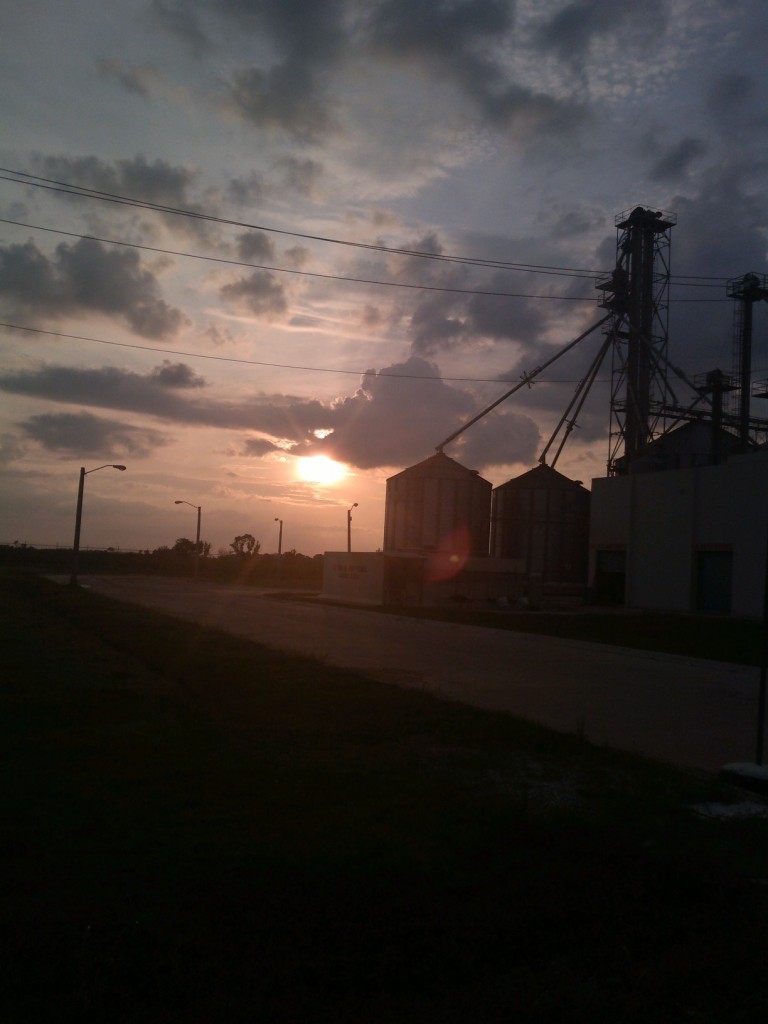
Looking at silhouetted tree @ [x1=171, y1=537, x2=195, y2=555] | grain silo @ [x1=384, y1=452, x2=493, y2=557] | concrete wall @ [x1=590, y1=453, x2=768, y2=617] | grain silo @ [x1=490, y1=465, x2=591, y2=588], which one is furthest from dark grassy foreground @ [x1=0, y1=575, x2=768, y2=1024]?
silhouetted tree @ [x1=171, y1=537, x2=195, y2=555]

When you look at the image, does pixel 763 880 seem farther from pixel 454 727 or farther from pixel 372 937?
pixel 454 727

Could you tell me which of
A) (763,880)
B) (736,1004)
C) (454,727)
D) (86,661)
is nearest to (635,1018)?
(736,1004)

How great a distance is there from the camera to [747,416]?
5072cm

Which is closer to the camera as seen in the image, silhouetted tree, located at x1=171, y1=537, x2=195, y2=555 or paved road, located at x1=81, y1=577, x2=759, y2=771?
paved road, located at x1=81, y1=577, x2=759, y2=771

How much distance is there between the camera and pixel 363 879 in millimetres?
5688

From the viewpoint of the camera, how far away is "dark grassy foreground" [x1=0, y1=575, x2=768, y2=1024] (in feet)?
14.0

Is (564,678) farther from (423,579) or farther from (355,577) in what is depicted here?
(355,577)

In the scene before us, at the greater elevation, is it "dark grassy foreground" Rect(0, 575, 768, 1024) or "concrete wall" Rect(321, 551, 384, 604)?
"concrete wall" Rect(321, 551, 384, 604)

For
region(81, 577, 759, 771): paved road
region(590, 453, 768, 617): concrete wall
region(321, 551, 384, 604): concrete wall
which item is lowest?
region(81, 577, 759, 771): paved road

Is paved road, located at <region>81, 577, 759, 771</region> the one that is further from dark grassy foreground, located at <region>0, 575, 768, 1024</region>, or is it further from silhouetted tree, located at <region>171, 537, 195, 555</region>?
silhouetted tree, located at <region>171, 537, 195, 555</region>

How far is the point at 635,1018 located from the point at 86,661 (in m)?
14.9

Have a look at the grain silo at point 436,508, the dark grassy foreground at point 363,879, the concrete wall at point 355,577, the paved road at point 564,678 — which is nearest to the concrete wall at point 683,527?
the grain silo at point 436,508

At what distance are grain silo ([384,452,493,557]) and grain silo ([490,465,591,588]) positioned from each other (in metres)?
2.27

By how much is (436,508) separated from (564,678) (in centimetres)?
3530
